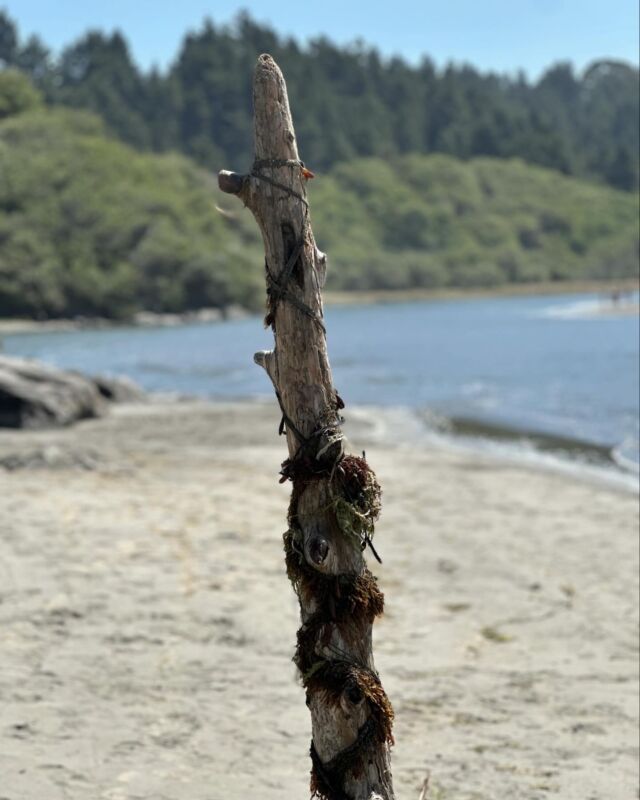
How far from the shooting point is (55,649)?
6.88 metres

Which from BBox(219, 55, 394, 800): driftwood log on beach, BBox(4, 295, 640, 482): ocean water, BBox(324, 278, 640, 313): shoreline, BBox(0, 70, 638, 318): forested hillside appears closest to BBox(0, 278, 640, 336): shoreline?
BBox(324, 278, 640, 313): shoreline

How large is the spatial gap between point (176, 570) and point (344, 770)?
5095mm

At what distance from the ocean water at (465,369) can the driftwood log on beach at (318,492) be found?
11394 millimetres

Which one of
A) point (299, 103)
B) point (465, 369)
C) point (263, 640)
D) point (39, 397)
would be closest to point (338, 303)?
point (299, 103)

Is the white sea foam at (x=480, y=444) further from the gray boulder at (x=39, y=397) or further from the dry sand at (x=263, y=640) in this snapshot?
the gray boulder at (x=39, y=397)

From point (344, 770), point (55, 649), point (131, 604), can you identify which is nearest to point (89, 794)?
point (344, 770)

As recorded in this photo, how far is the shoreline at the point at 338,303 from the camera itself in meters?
77.5

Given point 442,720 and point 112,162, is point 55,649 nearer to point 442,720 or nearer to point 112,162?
point 442,720

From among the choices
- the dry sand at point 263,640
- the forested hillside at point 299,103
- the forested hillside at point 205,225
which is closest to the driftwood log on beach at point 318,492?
the dry sand at point 263,640

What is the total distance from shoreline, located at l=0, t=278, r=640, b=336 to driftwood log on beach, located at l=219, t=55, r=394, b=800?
32.8m

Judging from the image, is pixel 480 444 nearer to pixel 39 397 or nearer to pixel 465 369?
pixel 39 397

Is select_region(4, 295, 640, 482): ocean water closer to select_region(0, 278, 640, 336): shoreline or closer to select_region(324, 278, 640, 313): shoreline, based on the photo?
select_region(0, 278, 640, 336): shoreline

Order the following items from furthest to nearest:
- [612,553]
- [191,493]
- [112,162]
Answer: [112,162] → [191,493] → [612,553]

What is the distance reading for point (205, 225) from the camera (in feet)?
338
